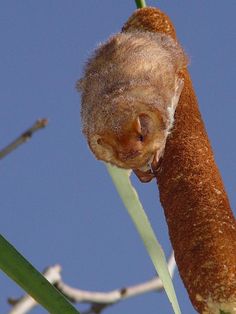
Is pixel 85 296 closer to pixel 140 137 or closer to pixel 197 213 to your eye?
pixel 197 213

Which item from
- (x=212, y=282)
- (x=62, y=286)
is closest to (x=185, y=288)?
(x=212, y=282)

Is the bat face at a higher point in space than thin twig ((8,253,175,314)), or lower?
higher

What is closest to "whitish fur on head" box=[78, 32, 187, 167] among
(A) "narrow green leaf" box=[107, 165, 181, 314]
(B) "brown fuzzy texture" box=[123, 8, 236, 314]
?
(B) "brown fuzzy texture" box=[123, 8, 236, 314]

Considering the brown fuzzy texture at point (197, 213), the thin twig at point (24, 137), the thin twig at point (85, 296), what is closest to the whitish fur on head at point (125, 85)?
the brown fuzzy texture at point (197, 213)

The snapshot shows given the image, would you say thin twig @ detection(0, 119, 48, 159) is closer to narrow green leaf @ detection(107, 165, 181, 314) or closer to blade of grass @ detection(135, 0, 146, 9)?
blade of grass @ detection(135, 0, 146, 9)

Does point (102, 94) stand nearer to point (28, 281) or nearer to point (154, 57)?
point (154, 57)

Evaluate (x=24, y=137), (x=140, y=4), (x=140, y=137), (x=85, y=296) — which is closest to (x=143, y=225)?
(x=140, y=137)

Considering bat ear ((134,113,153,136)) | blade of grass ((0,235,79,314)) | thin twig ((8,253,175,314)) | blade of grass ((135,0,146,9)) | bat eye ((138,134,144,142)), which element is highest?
blade of grass ((135,0,146,9))

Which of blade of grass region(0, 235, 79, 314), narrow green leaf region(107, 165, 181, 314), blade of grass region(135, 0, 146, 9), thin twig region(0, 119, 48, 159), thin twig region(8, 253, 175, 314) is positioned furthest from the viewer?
thin twig region(8, 253, 175, 314)
